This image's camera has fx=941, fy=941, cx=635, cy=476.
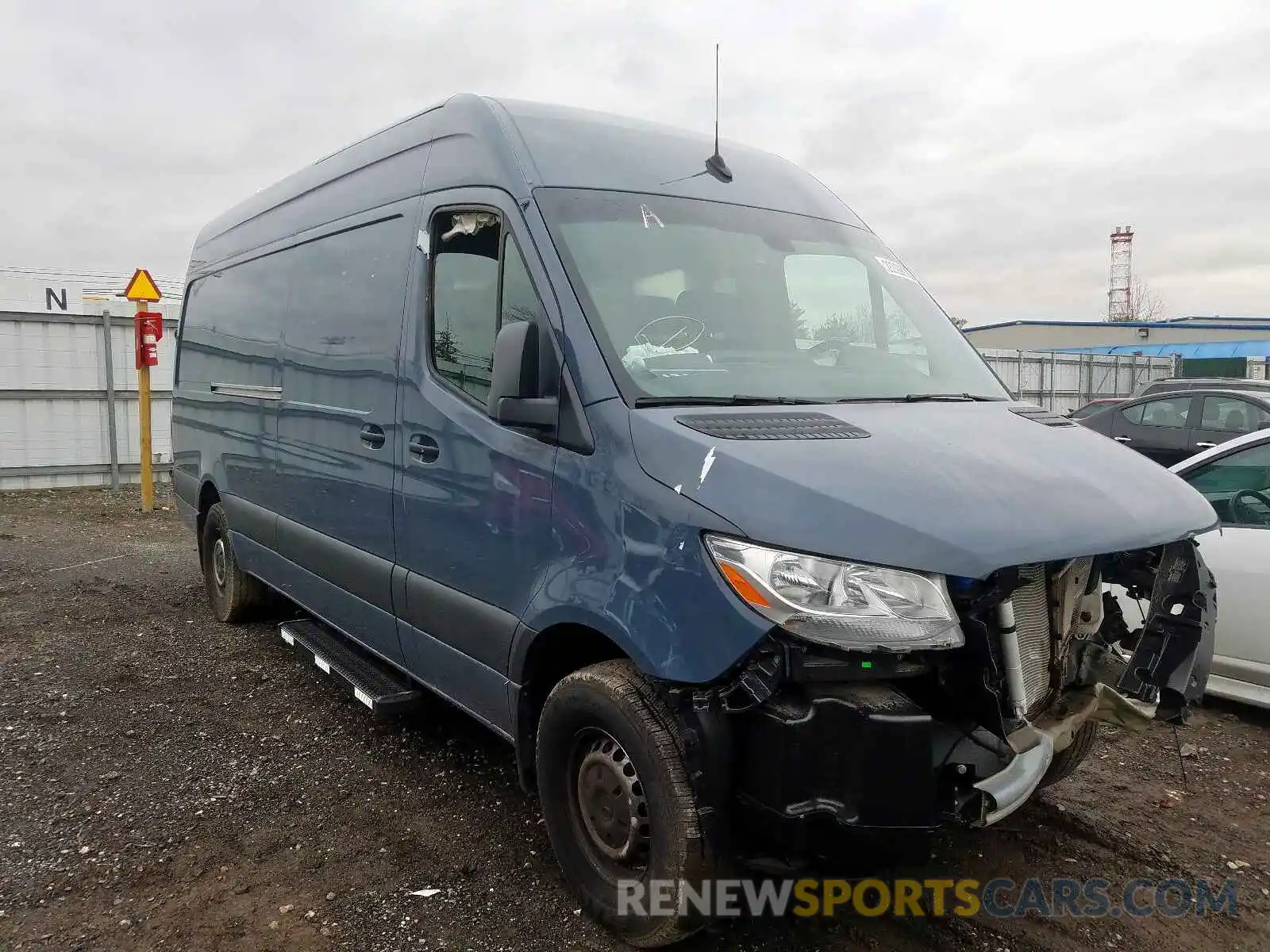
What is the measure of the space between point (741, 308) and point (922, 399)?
2.26ft

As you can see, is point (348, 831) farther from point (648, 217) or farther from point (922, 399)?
point (922, 399)

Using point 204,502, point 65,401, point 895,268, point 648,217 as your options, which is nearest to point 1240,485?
point 895,268

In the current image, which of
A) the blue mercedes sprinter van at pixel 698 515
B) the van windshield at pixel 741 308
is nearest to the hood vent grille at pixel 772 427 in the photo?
the blue mercedes sprinter van at pixel 698 515

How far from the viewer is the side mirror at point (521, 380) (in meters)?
2.79

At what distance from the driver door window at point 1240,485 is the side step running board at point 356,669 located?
4.01 m

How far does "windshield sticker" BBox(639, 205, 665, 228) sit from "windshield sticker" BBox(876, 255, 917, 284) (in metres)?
1.09

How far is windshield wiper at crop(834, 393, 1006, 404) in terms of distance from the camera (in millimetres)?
3052

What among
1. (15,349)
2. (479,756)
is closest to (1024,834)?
(479,756)

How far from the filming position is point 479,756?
4207mm

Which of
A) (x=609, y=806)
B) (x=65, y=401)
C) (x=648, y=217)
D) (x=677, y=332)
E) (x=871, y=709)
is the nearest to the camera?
(x=871, y=709)

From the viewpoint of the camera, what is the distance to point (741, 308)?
3.21 metres

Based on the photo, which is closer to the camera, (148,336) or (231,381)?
(231,381)

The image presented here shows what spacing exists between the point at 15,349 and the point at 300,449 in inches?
376

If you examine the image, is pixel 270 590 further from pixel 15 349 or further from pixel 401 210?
pixel 15 349
